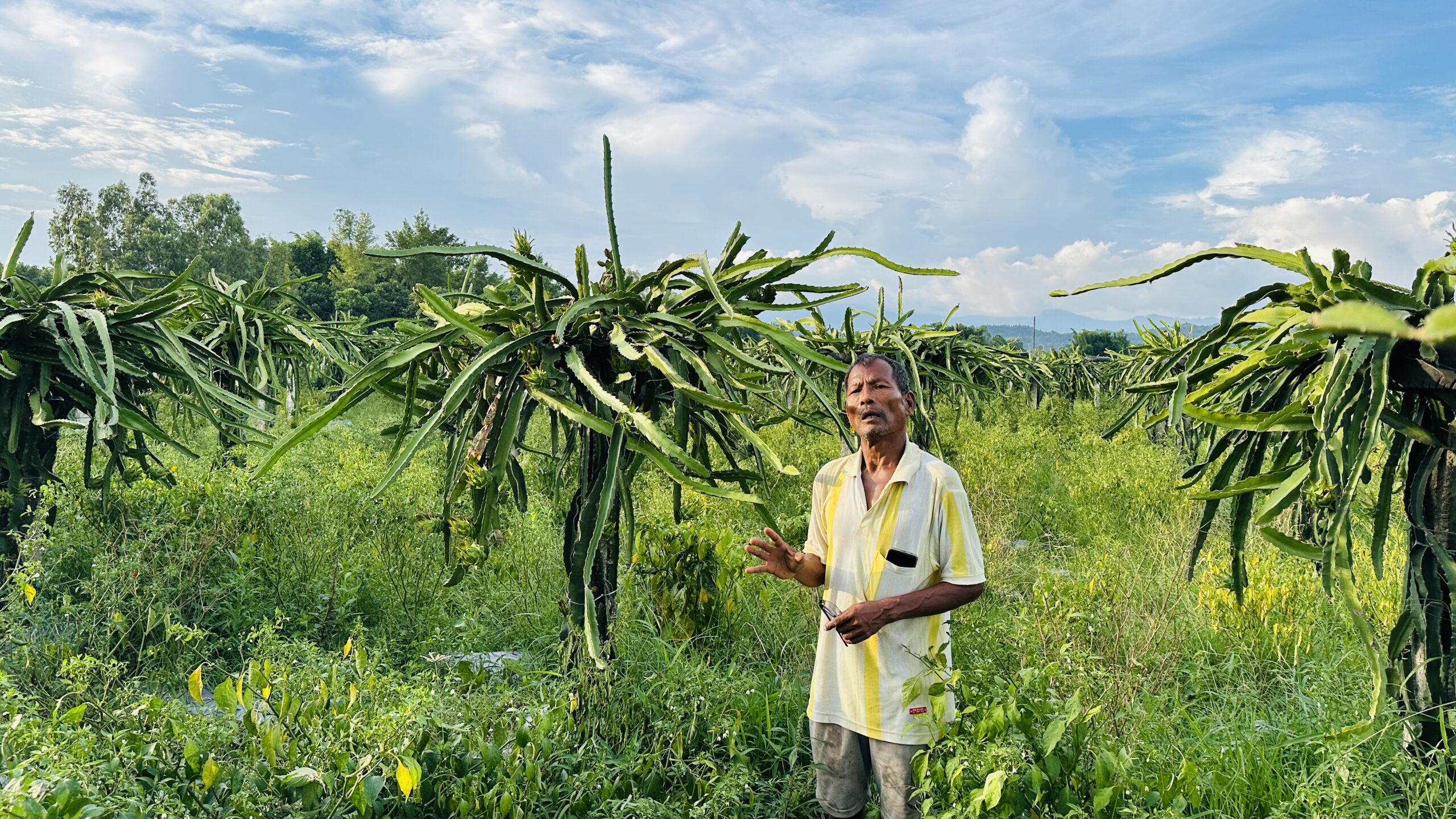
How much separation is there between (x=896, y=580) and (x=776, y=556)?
39cm

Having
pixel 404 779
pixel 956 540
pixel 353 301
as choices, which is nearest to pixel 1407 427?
pixel 956 540

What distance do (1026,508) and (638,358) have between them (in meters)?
7.27

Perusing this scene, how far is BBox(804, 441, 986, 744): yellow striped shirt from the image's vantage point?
2584 mm

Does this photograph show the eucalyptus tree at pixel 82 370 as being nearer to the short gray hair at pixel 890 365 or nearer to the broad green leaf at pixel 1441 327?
the short gray hair at pixel 890 365

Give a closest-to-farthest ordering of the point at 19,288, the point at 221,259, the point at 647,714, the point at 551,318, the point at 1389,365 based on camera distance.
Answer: the point at 1389,365, the point at 551,318, the point at 647,714, the point at 19,288, the point at 221,259

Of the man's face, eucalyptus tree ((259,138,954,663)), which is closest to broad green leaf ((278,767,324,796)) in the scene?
eucalyptus tree ((259,138,954,663))

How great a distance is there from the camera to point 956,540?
258cm

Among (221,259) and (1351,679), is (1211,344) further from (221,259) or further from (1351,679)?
(221,259)

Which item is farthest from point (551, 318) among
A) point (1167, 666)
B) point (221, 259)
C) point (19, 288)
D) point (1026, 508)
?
point (221, 259)

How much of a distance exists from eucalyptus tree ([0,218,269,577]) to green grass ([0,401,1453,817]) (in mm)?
439

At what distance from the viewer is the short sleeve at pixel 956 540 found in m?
2.57

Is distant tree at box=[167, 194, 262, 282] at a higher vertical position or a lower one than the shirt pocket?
higher

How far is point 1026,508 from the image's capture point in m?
8.80

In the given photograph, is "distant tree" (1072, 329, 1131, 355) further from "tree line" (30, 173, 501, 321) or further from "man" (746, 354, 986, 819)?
"man" (746, 354, 986, 819)
